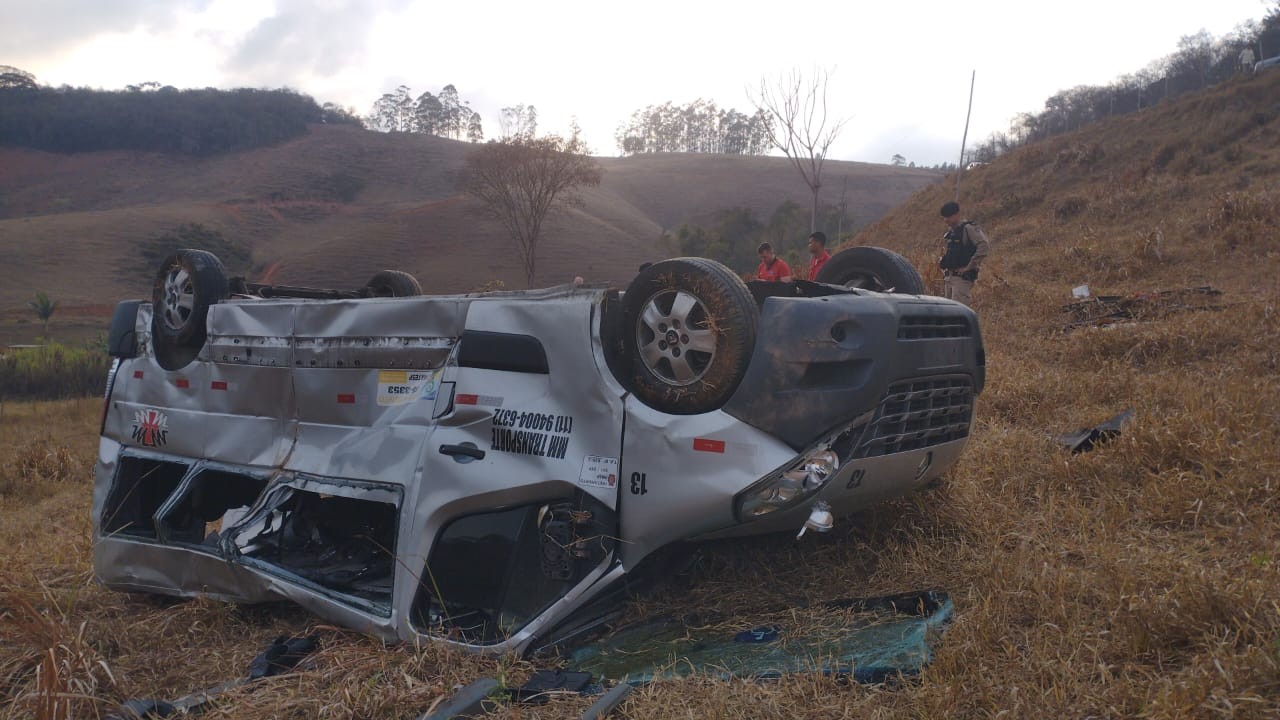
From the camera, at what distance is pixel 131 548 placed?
509 cm

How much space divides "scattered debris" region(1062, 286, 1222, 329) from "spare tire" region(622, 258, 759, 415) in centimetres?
810

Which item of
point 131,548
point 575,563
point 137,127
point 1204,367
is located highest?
point 137,127

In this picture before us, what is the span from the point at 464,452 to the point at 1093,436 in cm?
431

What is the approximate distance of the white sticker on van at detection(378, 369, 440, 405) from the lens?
4.04 m

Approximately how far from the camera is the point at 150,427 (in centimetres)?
530

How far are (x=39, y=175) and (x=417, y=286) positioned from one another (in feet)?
314

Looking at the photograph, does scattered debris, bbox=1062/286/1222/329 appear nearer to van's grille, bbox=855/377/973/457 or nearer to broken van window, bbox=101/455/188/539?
van's grille, bbox=855/377/973/457

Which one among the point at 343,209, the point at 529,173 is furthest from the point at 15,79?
the point at 529,173

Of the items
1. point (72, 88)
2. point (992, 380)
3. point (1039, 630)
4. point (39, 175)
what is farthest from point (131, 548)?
point (72, 88)

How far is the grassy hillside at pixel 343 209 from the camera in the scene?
50.9m

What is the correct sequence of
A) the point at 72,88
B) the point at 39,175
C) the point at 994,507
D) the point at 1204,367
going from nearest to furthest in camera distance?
the point at 994,507, the point at 1204,367, the point at 39,175, the point at 72,88

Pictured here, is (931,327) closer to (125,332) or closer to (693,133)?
(125,332)

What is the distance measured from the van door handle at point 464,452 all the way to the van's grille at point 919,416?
5.25 feet

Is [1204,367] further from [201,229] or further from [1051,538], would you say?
[201,229]
